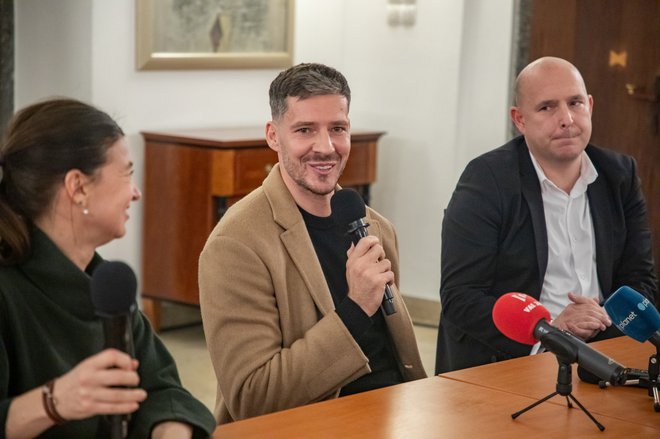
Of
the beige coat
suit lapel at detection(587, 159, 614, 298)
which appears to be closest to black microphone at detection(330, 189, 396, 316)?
the beige coat

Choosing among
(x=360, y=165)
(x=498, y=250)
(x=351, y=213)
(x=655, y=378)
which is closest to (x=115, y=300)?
(x=351, y=213)

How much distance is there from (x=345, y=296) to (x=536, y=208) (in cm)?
93

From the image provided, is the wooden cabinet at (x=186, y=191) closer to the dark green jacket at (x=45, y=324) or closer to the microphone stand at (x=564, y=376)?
the microphone stand at (x=564, y=376)

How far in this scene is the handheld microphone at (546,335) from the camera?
7.30 ft

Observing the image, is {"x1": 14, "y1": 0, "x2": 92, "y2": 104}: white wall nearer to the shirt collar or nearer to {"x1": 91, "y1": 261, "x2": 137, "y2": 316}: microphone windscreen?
the shirt collar

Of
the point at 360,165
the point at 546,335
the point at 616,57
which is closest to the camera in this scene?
the point at 546,335

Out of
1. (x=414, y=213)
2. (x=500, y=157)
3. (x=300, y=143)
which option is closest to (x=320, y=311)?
(x=300, y=143)

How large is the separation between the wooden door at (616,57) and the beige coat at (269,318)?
3508mm

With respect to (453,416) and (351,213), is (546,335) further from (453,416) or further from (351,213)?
(351,213)

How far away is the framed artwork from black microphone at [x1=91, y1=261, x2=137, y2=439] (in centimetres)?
420

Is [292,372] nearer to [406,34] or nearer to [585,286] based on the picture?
[585,286]

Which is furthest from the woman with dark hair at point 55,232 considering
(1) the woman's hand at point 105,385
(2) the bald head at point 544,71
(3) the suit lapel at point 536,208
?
(2) the bald head at point 544,71

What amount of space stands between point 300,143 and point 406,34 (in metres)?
3.77

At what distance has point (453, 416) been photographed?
2.37 meters
